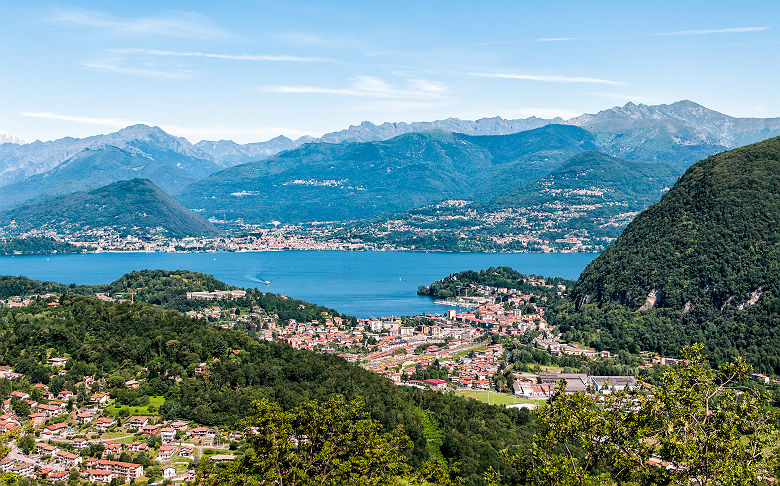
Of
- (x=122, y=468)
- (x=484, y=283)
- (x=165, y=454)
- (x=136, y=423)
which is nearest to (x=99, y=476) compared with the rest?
(x=122, y=468)

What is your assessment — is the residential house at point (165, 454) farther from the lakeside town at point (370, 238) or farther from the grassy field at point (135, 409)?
the lakeside town at point (370, 238)

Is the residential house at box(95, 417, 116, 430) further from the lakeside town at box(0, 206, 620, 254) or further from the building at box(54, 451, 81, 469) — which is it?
the lakeside town at box(0, 206, 620, 254)

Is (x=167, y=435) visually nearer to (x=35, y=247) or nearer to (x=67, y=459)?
(x=67, y=459)

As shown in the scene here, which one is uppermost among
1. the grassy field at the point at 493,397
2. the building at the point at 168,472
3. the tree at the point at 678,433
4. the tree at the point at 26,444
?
the tree at the point at 678,433

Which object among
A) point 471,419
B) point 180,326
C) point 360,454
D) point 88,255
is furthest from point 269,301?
point 88,255

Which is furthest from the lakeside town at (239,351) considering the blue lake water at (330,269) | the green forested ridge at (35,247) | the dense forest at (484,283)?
the green forested ridge at (35,247)

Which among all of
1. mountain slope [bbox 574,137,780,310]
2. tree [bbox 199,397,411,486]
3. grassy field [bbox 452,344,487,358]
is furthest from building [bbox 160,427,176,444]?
mountain slope [bbox 574,137,780,310]
